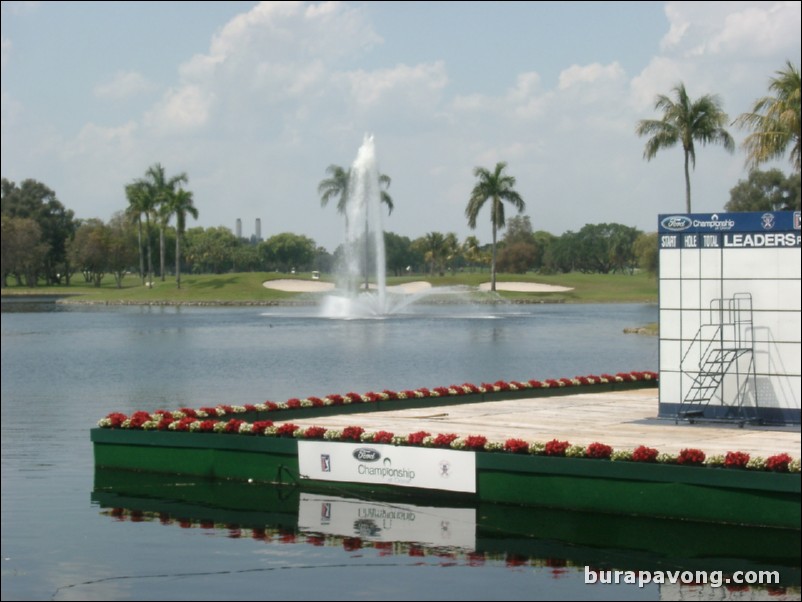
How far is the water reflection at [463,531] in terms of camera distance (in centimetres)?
1827

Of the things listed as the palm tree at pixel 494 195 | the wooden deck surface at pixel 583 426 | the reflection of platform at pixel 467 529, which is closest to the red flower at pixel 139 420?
the reflection of platform at pixel 467 529

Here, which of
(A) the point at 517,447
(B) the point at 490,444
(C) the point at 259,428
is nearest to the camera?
(A) the point at 517,447

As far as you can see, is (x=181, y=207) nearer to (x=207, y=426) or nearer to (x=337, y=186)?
(x=337, y=186)

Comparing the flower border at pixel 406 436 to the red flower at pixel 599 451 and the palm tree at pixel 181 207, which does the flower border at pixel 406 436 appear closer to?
the red flower at pixel 599 451

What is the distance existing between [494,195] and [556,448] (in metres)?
106

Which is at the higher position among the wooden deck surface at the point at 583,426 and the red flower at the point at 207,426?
the red flower at the point at 207,426

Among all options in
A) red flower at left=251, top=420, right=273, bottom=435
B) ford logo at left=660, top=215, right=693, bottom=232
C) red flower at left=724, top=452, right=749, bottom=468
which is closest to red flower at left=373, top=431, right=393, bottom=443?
red flower at left=251, top=420, right=273, bottom=435

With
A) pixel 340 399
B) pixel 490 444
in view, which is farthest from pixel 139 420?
pixel 490 444

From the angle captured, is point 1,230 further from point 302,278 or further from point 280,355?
point 280,355

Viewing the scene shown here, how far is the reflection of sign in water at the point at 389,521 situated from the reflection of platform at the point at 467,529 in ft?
0.05

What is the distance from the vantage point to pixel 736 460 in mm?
19750

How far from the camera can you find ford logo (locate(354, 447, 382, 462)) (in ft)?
75.4

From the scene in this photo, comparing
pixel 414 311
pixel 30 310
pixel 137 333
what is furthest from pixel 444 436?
pixel 30 310

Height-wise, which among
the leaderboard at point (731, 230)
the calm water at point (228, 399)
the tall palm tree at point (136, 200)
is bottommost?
the calm water at point (228, 399)
